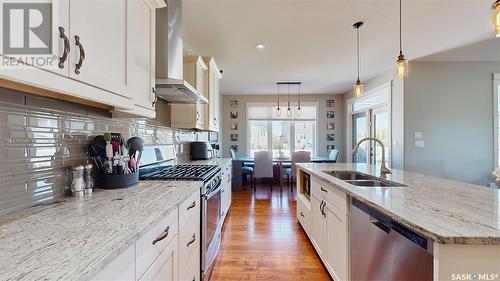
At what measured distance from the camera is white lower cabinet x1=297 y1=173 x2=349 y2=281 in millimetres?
1521

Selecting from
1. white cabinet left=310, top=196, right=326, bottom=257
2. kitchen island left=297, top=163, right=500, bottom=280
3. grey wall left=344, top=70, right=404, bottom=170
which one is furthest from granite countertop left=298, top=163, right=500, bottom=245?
grey wall left=344, top=70, right=404, bottom=170

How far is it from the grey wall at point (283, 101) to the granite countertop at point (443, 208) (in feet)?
16.2

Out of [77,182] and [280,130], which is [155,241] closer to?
[77,182]

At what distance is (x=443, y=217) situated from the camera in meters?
Result: 0.92

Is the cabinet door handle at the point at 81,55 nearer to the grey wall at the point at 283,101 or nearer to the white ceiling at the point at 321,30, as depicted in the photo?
the white ceiling at the point at 321,30

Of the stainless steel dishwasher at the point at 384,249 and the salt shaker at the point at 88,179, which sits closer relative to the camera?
the stainless steel dishwasher at the point at 384,249

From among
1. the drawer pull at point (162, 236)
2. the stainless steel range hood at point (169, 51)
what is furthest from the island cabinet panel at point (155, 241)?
the stainless steel range hood at point (169, 51)

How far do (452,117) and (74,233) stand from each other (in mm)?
5010

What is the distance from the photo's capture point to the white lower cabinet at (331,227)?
1.52m

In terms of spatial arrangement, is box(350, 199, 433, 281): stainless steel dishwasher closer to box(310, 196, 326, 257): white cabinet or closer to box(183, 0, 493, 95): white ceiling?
box(310, 196, 326, 257): white cabinet

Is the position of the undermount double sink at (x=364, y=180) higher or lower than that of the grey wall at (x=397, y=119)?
lower

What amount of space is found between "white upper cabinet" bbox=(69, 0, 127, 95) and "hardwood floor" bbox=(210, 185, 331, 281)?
171 centimetres

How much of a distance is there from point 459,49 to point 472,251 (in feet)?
12.7

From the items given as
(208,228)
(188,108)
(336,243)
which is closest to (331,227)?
(336,243)
